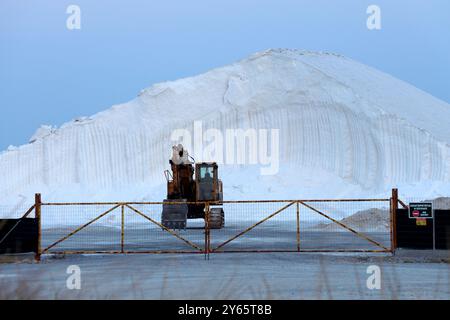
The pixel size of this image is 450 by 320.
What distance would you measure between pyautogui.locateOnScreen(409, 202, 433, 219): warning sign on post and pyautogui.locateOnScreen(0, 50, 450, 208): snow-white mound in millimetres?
40410

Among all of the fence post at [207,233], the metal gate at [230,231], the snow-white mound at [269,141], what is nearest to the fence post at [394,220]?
the metal gate at [230,231]

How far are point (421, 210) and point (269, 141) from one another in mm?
49256

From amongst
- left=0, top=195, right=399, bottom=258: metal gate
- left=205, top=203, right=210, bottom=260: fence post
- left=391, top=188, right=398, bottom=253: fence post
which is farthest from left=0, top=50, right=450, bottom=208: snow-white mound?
left=391, top=188, right=398, bottom=253: fence post

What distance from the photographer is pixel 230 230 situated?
1400 inches

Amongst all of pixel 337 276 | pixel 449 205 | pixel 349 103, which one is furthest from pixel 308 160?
pixel 337 276

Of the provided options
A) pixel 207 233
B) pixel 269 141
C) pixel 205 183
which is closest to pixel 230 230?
pixel 205 183

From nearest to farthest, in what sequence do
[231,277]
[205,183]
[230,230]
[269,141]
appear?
1. [231,277]
2. [230,230]
3. [205,183]
4. [269,141]

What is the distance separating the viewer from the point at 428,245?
19312mm

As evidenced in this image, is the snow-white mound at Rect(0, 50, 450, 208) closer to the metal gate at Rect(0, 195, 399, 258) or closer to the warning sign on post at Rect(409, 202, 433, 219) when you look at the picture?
the metal gate at Rect(0, 195, 399, 258)

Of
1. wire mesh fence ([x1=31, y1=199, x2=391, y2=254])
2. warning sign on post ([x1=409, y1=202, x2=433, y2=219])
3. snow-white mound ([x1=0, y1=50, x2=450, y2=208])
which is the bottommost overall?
wire mesh fence ([x1=31, y1=199, x2=391, y2=254])

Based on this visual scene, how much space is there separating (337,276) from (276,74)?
199 ft

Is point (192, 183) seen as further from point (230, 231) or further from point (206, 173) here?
point (230, 231)

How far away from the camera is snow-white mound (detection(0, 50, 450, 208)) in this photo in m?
64.8
